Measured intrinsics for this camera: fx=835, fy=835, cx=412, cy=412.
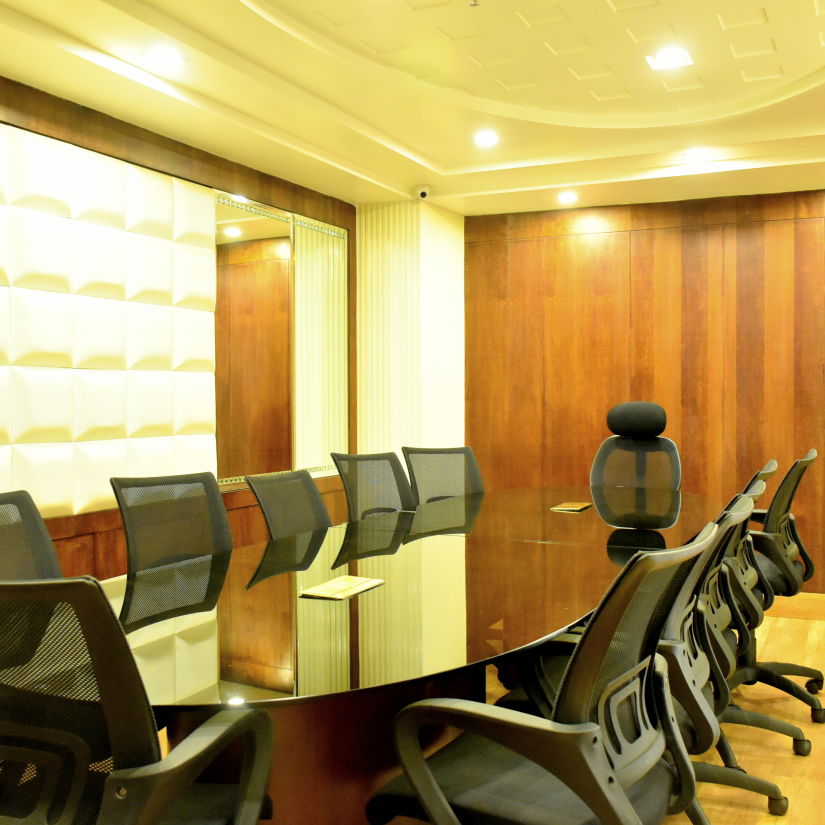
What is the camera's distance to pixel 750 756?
10.6 ft

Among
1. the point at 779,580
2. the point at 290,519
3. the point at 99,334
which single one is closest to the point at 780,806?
the point at 779,580

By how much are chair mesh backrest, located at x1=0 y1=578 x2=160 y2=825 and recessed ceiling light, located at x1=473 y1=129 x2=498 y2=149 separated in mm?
4441

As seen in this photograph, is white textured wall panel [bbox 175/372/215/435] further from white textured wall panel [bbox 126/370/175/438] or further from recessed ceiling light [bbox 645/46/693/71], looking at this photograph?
recessed ceiling light [bbox 645/46/693/71]

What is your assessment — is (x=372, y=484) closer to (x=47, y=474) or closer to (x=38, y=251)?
(x=47, y=474)

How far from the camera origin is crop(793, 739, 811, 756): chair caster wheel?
3.22 metres

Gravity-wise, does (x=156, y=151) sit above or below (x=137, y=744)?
above

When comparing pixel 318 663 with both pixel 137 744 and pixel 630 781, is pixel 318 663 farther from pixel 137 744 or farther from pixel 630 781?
pixel 630 781

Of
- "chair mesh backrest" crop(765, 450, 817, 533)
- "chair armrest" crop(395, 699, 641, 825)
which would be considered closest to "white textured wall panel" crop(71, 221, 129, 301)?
"chair armrest" crop(395, 699, 641, 825)

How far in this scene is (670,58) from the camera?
4.28 m

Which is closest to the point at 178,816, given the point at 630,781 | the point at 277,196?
the point at 630,781

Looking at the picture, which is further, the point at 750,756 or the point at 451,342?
the point at 451,342

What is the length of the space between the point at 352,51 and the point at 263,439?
8.32ft

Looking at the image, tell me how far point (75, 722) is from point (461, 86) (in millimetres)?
4038

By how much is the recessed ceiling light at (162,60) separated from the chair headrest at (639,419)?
9.98 feet
